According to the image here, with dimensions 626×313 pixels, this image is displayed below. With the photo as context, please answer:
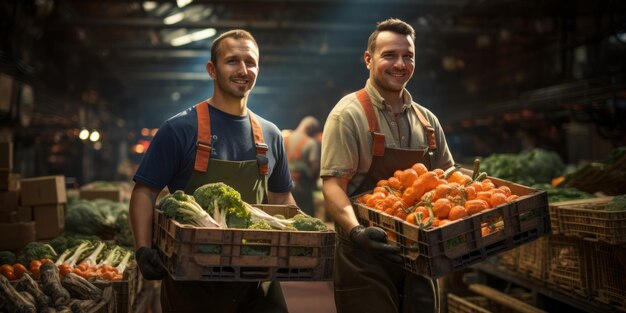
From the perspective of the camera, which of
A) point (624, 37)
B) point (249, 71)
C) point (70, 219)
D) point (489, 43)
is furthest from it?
point (489, 43)

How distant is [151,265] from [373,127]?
152 cm

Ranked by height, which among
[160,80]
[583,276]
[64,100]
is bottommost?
[583,276]

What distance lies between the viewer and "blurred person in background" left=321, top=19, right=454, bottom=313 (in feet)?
12.6

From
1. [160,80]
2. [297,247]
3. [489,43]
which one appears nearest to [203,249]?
[297,247]

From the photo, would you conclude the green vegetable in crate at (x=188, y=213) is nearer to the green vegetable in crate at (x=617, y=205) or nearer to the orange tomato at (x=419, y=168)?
the orange tomato at (x=419, y=168)

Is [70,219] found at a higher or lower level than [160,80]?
lower

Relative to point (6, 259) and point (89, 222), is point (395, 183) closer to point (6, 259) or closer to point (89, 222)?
point (6, 259)

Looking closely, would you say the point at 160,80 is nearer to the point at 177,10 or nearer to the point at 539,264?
the point at 177,10

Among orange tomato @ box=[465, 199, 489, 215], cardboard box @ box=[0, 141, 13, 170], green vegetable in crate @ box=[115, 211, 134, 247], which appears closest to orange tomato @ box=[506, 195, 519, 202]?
orange tomato @ box=[465, 199, 489, 215]

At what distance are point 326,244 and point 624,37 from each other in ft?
34.5

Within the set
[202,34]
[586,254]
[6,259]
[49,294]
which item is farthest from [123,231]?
[202,34]

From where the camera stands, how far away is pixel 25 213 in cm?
687

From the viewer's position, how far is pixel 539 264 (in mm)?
6027

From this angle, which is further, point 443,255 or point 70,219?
point 70,219
